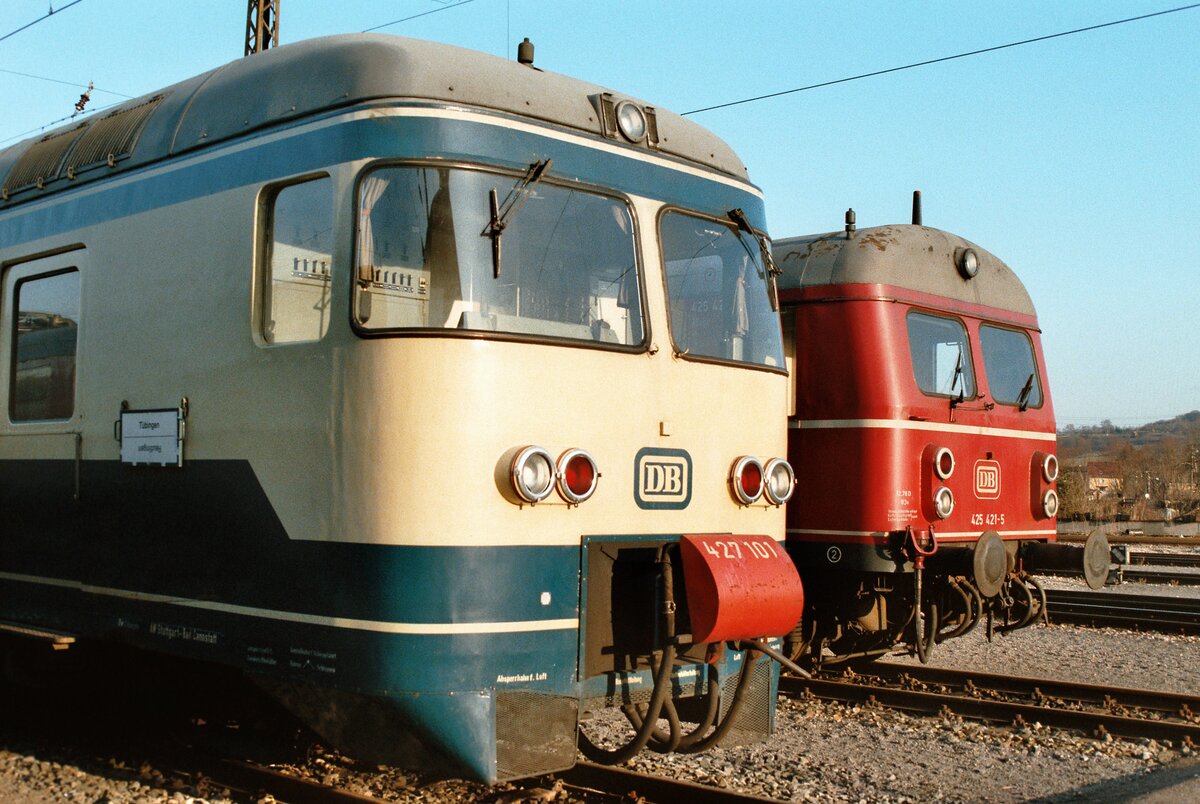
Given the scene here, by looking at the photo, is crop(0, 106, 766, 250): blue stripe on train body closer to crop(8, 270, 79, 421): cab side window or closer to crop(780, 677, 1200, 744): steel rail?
crop(8, 270, 79, 421): cab side window

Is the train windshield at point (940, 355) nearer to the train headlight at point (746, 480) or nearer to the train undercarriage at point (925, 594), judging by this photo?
the train undercarriage at point (925, 594)

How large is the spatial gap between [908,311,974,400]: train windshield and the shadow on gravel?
3218 mm

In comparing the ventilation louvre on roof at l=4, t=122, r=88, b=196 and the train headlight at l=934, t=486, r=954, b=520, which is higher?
the ventilation louvre on roof at l=4, t=122, r=88, b=196

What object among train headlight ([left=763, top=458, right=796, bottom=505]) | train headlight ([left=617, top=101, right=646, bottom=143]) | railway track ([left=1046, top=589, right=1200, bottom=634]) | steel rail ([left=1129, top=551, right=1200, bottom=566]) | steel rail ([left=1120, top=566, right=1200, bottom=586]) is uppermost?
train headlight ([left=617, top=101, right=646, bottom=143])

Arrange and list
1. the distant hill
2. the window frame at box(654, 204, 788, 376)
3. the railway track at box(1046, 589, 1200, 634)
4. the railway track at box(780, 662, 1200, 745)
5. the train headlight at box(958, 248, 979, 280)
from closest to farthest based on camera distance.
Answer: the window frame at box(654, 204, 788, 376), the railway track at box(780, 662, 1200, 745), the train headlight at box(958, 248, 979, 280), the railway track at box(1046, 589, 1200, 634), the distant hill

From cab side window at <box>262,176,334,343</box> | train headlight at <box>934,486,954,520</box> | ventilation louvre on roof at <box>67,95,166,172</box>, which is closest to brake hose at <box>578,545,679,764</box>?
cab side window at <box>262,176,334,343</box>

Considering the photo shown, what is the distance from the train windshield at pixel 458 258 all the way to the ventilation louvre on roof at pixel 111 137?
2.06m

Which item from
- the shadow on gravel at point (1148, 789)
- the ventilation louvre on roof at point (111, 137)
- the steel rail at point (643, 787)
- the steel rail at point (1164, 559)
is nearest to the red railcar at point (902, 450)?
the shadow on gravel at point (1148, 789)

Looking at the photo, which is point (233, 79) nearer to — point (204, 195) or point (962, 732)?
point (204, 195)

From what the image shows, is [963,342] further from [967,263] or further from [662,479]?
[662,479]

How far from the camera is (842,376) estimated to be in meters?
9.02

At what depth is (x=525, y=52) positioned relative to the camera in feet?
19.4

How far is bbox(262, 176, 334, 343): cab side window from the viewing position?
5.13m

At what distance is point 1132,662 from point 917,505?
339 cm
